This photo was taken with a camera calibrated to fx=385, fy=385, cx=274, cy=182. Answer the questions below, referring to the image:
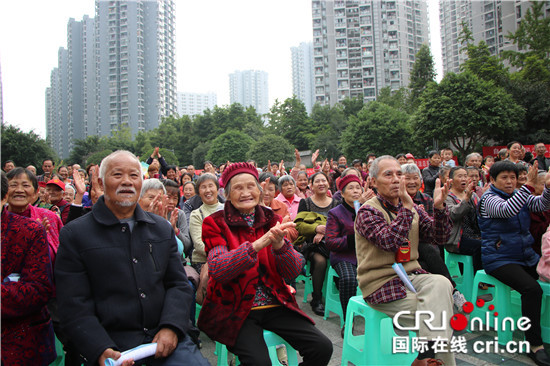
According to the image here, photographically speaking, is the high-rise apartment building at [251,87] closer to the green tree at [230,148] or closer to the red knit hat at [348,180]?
the green tree at [230,148]

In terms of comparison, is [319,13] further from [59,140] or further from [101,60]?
[59,140]

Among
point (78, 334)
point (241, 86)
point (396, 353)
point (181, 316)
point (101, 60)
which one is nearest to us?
point (78, 334)

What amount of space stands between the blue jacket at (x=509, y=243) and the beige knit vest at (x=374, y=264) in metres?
1.08

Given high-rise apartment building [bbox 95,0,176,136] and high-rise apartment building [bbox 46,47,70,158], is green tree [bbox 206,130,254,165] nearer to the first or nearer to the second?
high-rise apartment building [bbox 95,0,176,136]

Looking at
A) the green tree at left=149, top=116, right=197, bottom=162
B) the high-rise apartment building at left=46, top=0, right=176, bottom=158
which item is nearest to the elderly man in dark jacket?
the green tree at left=149, top=116, right=197, bottom=162

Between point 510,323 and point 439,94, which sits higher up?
point 439,94

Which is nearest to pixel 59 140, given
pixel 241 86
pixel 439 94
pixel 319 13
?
pixel 241 86

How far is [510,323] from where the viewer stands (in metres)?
3.43

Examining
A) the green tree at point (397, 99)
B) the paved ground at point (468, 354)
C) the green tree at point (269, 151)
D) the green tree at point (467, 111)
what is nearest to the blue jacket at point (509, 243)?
the paved ground at point (468, 354)

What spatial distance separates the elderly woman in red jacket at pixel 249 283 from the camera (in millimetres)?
2262

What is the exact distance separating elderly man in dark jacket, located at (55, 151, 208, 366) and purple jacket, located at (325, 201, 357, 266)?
1898 millimetres

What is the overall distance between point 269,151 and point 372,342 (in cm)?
3202

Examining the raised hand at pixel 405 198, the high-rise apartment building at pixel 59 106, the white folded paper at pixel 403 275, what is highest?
the high-rise apartment building at pixel 59 106

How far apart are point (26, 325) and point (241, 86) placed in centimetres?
11930
